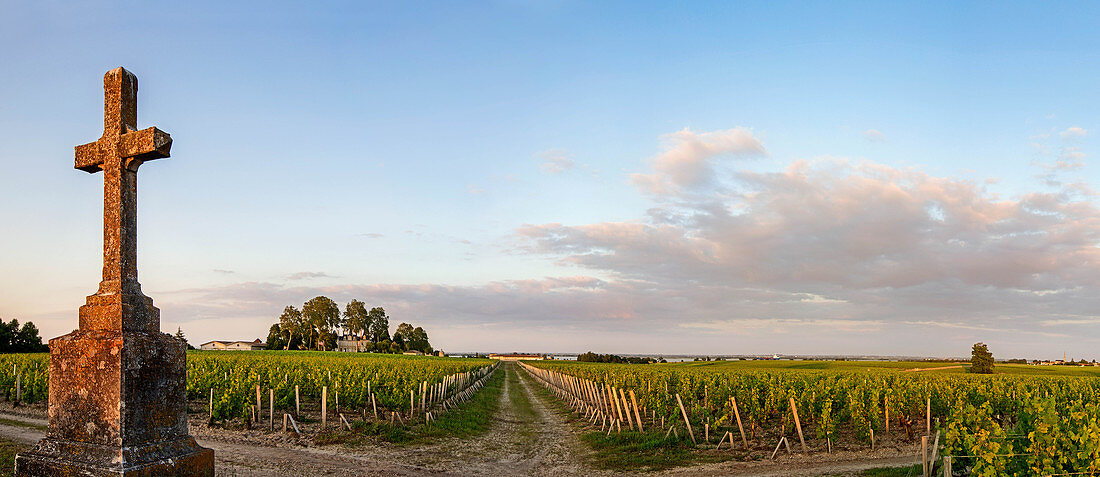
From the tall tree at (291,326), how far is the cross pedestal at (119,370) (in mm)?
112512

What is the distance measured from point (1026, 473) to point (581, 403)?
19753 mm

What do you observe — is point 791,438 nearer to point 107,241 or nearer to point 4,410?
point 107,241

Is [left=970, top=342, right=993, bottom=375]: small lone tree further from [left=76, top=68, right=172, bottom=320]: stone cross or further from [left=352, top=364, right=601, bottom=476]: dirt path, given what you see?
[left=76, top=68, right=172, bottom=320]: stone cross

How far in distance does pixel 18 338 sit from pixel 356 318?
6298cm

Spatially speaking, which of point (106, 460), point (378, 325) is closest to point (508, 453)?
point (106, 460)

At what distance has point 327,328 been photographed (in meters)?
115

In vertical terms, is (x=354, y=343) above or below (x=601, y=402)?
below

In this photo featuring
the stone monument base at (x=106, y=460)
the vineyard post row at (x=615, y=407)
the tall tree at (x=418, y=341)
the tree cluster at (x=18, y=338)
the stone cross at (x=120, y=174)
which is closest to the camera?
the stone monument base at (x=106, y=460)

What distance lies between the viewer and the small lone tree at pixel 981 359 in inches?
2394

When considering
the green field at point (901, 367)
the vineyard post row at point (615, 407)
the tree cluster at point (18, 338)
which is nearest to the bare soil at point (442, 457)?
the vineyard post row at point (615, 407)

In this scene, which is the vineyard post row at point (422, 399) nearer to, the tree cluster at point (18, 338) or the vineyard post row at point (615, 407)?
the vineyard post row at point (615, 407)

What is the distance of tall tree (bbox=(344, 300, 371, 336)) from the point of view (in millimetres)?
122562

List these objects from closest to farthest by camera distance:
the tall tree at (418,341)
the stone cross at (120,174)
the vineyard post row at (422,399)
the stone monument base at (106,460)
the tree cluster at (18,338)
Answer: the stone monument base at (106,460), the stone cross at (120,174), the vineyard post row at (422,399), the tree cluster at (18,338), the tall tree at (418,341)

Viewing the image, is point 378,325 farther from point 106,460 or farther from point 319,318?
point 106,460
